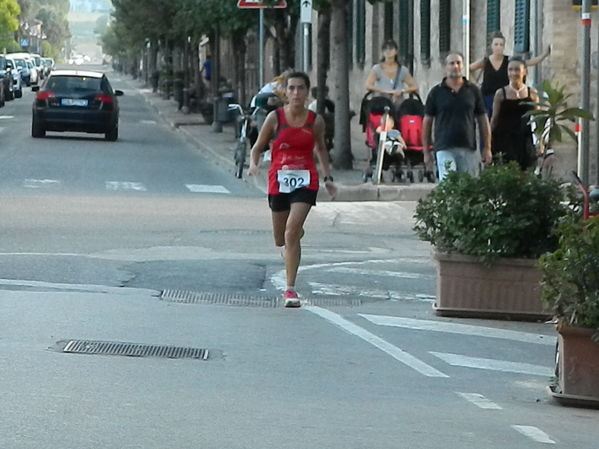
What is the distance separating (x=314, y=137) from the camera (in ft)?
46.1

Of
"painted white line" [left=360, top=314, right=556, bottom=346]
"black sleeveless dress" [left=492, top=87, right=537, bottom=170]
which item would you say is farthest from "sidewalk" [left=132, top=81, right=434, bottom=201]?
"painted white line" [left=360, top=314, right=556, bottom=346]

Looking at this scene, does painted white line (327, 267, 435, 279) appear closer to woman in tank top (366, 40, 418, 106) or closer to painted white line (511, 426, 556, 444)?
painted white line (511, 426, 556, 444)

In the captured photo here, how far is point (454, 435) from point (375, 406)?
93 cm

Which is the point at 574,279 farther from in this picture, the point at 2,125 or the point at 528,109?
the point at 2,125

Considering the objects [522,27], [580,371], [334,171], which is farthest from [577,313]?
[522,27]

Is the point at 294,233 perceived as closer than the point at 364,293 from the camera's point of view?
Yes

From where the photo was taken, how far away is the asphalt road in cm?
797

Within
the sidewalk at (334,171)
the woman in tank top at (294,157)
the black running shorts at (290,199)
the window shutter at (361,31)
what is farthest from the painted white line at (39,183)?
the window shutter at (361,31)

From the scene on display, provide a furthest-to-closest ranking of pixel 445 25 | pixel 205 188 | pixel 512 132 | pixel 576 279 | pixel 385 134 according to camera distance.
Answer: pixel 445 25
pixel 205 188
pixel 385 134
pixel 512 132
pixel 576 279

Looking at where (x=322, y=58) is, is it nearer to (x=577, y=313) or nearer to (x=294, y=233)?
(x=294, y=233)

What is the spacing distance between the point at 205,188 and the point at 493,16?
8824mm

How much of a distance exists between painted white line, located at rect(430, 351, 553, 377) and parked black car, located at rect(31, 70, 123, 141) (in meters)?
30.0

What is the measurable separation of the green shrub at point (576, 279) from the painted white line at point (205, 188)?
1654 cm

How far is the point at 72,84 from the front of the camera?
41.1 meters
